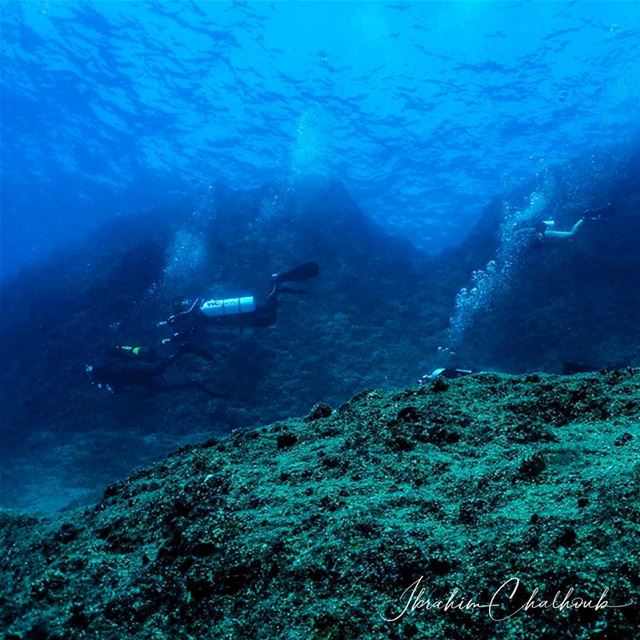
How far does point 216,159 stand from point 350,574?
105 ft

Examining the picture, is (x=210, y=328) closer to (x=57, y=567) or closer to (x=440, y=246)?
(x=57, y=567)

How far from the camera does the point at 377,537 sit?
1.58m

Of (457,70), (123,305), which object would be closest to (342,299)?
(123,305)

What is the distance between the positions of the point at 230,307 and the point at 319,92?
61.0ft

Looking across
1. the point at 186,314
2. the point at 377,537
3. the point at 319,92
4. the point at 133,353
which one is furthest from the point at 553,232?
the point at 319,92

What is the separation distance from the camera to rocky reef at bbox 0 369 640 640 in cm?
122

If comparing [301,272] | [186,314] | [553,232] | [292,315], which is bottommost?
[186,314]

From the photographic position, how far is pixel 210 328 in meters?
13.9

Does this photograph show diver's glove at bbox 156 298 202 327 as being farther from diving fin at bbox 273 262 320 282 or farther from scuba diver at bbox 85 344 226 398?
diving fin at bbox 273 262 320 282

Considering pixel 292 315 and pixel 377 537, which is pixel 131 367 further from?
pixel 377 537

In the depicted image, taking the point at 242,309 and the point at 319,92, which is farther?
the point at 319,92
